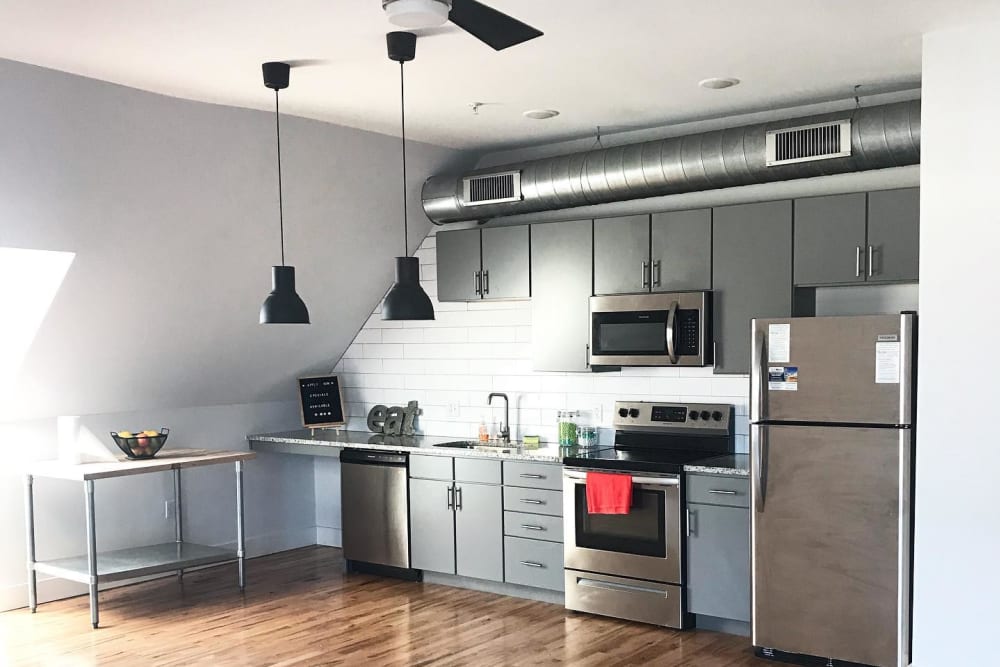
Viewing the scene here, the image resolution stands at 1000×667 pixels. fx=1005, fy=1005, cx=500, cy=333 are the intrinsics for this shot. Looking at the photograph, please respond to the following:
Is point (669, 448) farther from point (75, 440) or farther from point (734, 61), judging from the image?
point (75, 440)

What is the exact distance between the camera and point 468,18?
9.23 ft

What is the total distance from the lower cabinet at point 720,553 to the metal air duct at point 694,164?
1.53 m

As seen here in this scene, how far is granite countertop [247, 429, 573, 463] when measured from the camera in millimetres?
5753

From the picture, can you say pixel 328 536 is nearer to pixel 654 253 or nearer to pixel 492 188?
pixel 492 188

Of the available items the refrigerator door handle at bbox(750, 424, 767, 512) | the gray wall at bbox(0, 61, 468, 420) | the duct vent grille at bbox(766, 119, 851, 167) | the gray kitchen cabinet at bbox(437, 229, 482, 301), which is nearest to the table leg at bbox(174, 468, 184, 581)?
the gray wall at bbox(0, 61, 468, 420)

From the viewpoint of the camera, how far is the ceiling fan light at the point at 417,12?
9.71ft

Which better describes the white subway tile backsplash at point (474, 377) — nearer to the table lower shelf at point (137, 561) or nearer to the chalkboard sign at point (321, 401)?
the chalkboard sign at point (321, 401)

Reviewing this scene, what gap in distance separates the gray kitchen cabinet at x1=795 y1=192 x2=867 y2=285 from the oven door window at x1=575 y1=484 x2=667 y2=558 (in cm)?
135

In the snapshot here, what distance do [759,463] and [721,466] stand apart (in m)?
0.35

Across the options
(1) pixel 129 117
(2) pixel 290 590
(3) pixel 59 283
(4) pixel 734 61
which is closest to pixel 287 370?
(2) pixel 290 590

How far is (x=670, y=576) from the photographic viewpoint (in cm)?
509

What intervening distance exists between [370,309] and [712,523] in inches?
120

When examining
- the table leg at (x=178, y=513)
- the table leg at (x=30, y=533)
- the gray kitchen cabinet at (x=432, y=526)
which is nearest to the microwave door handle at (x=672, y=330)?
the gray kitchen cabinet at (x=432, y=526)

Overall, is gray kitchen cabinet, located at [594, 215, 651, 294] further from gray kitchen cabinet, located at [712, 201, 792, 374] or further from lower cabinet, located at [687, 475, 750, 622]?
lower cabinet, located at [687, 475, 750, 622]
